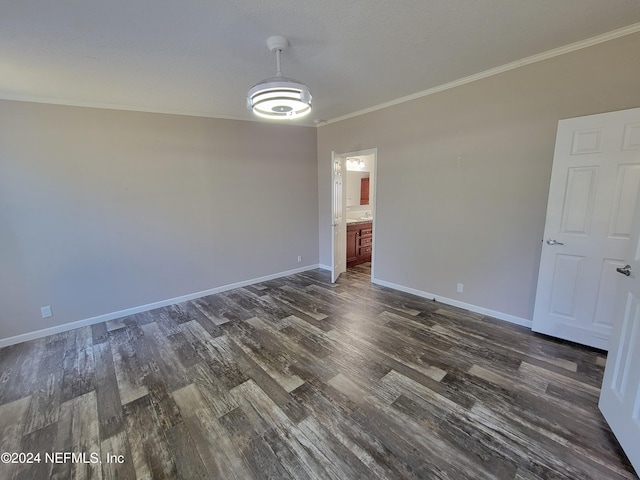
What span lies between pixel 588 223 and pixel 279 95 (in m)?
2.98

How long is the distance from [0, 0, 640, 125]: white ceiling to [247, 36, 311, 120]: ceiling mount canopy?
12 cm

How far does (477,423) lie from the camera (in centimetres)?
186

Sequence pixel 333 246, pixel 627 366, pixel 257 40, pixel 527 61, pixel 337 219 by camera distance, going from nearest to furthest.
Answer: pixel 627 366, pixel 257 40, pixel 527 61, pixel 333 246, pixel 337 219

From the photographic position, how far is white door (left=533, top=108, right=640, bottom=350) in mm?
2344

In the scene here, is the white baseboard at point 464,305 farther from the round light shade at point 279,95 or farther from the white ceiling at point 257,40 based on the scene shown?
the round light shade at point 279,95

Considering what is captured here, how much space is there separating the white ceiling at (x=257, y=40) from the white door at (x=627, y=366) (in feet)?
5.31

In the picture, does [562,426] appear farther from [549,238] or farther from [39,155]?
[39,155]

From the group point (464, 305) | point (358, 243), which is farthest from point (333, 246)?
point (464, 305)

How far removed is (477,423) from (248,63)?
3423mm

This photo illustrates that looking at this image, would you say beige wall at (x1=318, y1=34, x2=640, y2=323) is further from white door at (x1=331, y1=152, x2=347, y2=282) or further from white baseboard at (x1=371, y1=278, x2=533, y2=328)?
white door at (x1=331, y1=152, x2=347, y2=282)

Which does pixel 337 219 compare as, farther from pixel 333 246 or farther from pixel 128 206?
pixel 128 206

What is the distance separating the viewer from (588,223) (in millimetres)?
2539

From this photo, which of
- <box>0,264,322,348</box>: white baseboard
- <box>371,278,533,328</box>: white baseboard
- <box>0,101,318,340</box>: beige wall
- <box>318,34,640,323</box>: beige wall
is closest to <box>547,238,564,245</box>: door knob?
<box>318,34,640,323</box>: beige wall

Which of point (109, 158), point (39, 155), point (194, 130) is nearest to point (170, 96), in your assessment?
point (194, 130)
